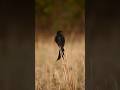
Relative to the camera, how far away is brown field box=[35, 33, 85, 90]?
6098mm

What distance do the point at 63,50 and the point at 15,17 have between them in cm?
64

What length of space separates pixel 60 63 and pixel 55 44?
219 mm

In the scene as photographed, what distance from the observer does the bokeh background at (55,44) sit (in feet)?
19.9

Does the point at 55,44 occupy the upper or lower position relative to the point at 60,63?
upper

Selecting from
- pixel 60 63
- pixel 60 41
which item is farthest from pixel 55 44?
pixel 60 63

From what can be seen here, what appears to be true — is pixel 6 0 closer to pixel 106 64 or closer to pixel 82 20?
pixel 82 20

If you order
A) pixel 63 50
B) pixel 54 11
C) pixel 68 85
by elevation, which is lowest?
pixel 68 85

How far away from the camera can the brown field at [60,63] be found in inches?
240

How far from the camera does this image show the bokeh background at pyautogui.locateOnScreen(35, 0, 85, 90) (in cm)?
607

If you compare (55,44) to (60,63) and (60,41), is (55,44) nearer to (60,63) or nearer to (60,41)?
(60,41)

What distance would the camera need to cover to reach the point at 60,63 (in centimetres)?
611

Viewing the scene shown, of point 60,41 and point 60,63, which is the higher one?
point 60,41

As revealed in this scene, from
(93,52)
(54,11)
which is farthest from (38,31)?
(93,52)

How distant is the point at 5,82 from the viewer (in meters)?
6.12
